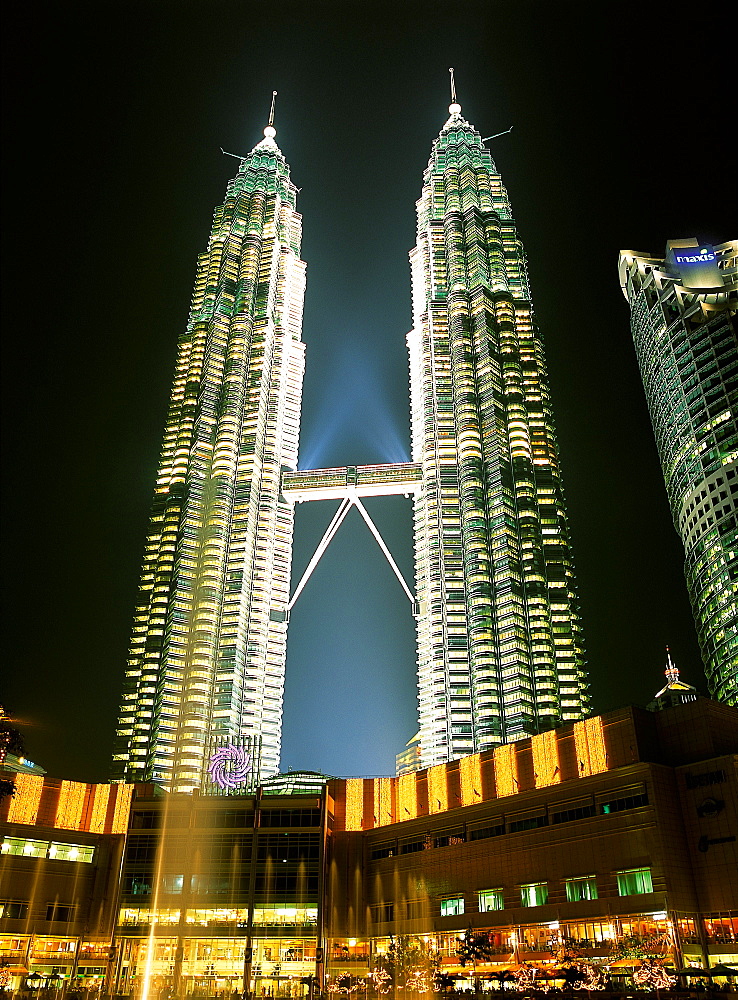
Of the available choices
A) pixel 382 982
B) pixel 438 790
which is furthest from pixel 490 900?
pixel 382 982

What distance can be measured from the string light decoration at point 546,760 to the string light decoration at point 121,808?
2129 inches

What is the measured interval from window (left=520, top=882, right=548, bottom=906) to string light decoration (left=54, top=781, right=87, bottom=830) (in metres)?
59.4

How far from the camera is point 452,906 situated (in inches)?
3922

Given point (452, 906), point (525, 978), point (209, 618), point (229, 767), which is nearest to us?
point (525, 978)

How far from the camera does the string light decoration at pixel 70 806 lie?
116 meters

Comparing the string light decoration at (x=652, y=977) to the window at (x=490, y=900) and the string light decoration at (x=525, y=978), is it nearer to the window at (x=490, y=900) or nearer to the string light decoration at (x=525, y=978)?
the string light decoration at (x=525, y=978)

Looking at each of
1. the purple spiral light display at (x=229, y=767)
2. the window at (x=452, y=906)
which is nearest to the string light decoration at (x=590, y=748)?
the window at (x=452, y=906)

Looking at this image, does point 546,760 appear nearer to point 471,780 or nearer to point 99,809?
point 471,780

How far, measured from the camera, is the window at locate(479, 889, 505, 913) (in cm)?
9512

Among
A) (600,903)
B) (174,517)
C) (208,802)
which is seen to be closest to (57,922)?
(208,802)

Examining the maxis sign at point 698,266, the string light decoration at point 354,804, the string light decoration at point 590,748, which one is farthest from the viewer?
the maxis sign at point 698,266

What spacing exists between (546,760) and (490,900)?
16.3m

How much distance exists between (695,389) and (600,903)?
118m

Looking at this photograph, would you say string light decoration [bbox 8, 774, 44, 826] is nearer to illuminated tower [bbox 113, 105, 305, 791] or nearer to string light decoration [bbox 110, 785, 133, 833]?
string light decoration [bbox 110, 785, 133, 833]
